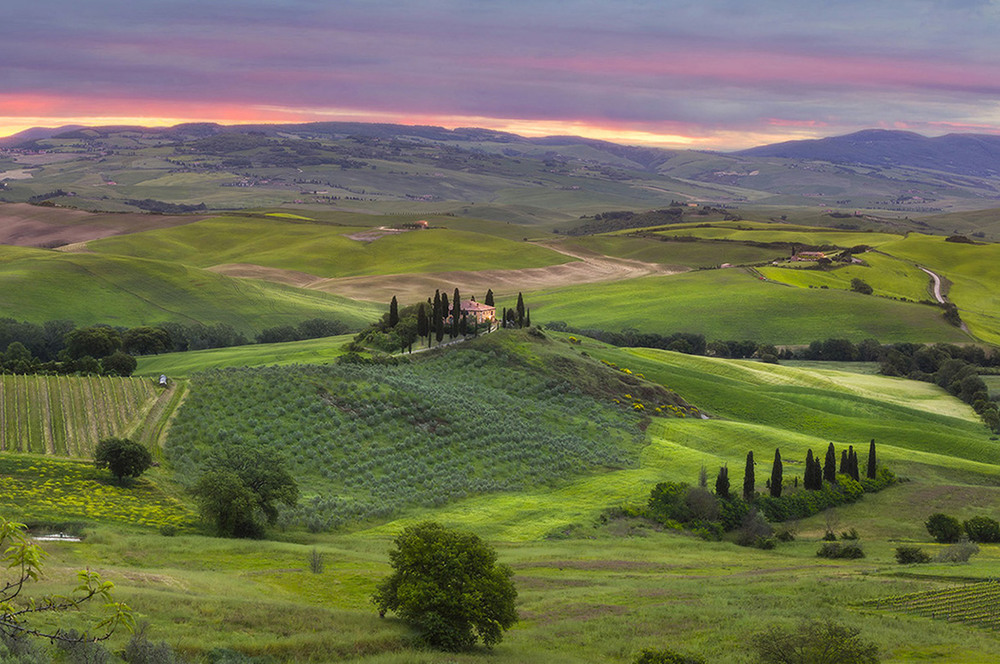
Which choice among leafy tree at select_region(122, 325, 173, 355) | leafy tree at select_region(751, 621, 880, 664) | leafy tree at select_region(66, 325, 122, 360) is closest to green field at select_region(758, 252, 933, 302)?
leafy tree at select_region(122, 325, 173, 355)

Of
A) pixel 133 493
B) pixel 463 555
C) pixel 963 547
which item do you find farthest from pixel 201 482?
pixel 963 547

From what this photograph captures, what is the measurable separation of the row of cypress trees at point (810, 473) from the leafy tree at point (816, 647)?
33256 millimetres

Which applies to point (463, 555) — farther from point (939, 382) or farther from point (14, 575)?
point (939, 382)

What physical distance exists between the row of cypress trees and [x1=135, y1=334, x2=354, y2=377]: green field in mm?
46759

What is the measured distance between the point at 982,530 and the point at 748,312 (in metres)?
107

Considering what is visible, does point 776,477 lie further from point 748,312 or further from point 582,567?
point 748,312

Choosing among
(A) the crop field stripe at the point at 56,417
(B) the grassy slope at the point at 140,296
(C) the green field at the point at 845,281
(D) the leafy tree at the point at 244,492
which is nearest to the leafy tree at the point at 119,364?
(A) the crop field stripe at the point at 56,417

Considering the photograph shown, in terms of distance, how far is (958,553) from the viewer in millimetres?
49906

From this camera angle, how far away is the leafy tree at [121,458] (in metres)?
54.6

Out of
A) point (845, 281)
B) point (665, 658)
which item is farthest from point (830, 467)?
point (845, 281)

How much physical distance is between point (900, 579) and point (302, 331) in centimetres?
10481

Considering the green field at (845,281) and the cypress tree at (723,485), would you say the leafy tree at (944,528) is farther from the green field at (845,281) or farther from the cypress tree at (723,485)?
the green field at (845,281)

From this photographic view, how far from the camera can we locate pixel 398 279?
181125 mm

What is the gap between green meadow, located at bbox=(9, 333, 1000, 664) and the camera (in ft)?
102
